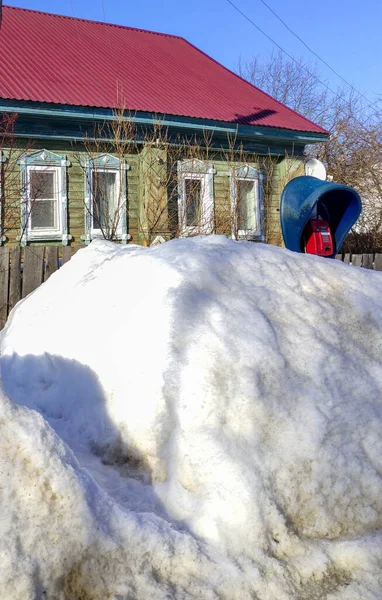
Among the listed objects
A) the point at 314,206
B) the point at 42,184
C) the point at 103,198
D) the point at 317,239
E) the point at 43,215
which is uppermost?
the point at 42,184

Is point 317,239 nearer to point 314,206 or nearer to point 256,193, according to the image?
point 314,206

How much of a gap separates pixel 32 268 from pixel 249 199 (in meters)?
9.81

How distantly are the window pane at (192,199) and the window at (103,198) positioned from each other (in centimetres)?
152

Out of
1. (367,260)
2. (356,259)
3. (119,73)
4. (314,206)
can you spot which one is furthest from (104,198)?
(314,206)

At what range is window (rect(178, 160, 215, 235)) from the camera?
13523 mm

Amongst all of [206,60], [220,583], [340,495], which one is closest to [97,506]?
[220,583]

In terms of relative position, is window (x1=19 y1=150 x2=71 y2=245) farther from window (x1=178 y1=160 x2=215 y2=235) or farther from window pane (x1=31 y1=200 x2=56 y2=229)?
window (x1=178 y1=160 x2=215 y2=235)

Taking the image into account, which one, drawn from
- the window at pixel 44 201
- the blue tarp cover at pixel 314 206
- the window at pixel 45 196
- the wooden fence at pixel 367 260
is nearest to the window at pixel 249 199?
the wooden fence at pixel 367 260

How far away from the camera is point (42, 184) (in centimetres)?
1314

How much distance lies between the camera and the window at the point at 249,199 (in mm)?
14805

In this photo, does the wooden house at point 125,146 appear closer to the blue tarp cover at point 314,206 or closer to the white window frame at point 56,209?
the white window frame at point 56,209

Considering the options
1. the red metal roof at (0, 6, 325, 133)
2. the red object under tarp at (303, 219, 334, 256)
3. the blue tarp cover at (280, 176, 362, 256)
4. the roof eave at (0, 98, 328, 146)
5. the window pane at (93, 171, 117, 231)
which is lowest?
the red object under tarp at (303, 219, 334, 256)

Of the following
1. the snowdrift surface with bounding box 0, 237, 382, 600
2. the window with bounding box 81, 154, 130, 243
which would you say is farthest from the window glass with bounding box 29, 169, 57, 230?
the snowdrift surface with bounding box 0, 237, 382, 600

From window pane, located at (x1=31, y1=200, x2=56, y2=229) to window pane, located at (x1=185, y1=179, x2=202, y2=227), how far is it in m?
3.04
